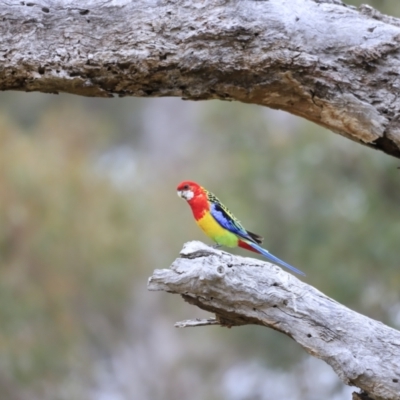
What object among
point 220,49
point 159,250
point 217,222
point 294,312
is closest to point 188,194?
point 217,222

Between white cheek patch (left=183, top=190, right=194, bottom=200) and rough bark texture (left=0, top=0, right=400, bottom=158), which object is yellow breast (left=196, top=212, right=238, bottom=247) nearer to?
white cheek patch (left=183, top=190, right=194, bottom=200)

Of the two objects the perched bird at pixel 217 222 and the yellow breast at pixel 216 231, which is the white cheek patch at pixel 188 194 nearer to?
the perched bird at pixel 217 222

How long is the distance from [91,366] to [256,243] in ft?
19.1

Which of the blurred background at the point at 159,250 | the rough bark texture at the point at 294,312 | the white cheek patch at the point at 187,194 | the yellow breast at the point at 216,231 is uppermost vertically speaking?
the rough bark texture at the point at 294,312

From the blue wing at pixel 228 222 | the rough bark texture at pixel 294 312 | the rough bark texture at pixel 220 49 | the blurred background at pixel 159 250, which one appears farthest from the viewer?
the blurred background at pixel 159 250

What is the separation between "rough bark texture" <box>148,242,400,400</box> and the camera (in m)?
2.77

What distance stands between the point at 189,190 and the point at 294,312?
1.14 metres

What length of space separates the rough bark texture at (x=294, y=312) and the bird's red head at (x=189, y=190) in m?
0.97

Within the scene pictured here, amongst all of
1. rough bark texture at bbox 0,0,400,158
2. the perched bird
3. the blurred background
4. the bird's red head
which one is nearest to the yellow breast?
the perched bird

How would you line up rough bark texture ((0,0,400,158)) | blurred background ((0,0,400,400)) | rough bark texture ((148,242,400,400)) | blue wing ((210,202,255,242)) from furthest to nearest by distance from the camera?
blurred background ((0,0,400,400)) → blue wing ((210,202,255,242)) → rough bark texture ((0,0,400,158)) → rough bark texture ((148,242,400,400))

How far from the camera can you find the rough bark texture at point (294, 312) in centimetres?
277

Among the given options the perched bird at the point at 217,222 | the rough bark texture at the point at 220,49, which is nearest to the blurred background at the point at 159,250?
the perched bird at the point at 217,222

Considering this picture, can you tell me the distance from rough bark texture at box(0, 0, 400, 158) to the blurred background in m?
3.83

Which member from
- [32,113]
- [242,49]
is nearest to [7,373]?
[242,49]
